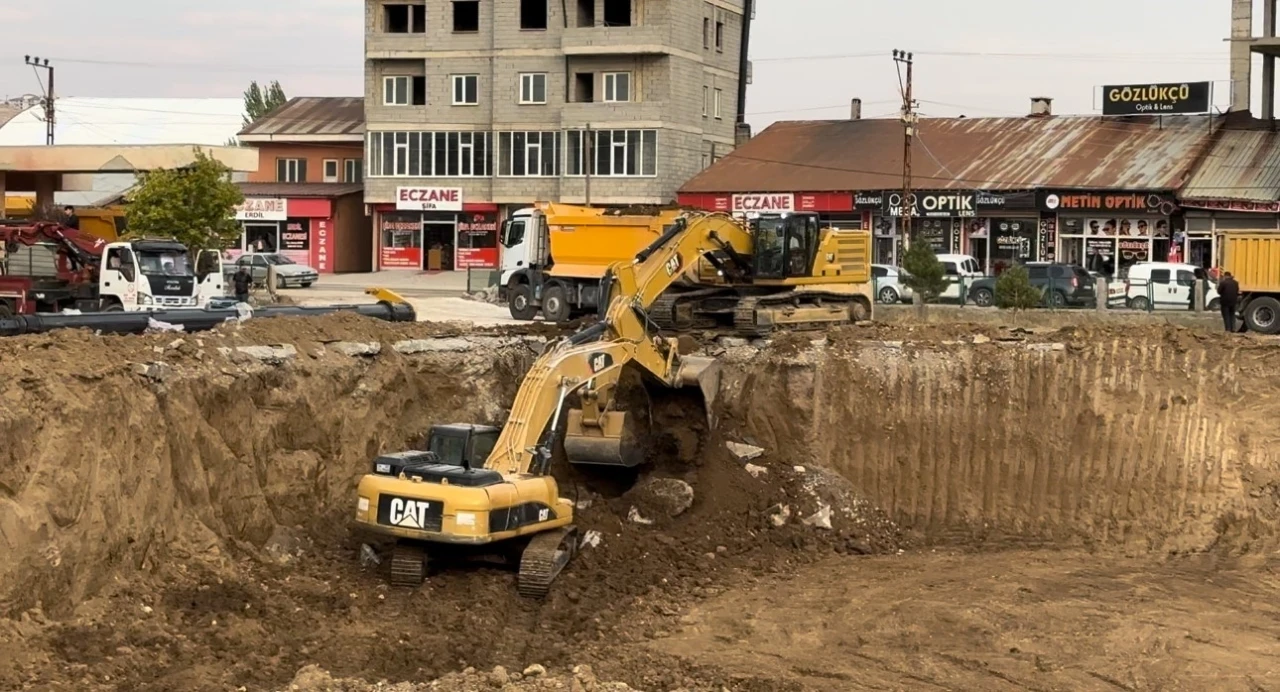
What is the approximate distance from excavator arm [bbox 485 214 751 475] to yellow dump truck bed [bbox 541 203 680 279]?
8768mm

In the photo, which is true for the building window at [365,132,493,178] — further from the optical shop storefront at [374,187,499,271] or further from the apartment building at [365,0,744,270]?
the optical shop storefront at [374,187,499,271]

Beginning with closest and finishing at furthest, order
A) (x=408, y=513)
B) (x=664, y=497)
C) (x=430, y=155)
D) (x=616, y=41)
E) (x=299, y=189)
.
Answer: (x=408, y=513) < (x=664, y=497) < (x=616, y=41) < (x=430, y=155) < (x=299, y=189)

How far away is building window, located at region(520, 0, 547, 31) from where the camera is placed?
57250 mm

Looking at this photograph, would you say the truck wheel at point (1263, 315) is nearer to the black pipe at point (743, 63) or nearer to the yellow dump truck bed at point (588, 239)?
the yellow dump truck bed at point (588, 239)

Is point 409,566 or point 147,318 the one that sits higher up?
point 147,318

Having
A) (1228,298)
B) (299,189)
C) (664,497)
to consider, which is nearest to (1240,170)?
(1228,298)

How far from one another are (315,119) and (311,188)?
219 inches

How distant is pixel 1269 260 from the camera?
1275 inches

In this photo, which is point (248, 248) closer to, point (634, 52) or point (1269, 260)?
point (634, 52)

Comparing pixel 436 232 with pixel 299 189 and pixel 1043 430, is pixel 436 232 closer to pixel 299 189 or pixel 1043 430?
pixel 299 189

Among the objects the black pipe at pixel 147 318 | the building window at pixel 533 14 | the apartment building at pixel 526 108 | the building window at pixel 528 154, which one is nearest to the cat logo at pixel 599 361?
the black pipe at pixel 147 318

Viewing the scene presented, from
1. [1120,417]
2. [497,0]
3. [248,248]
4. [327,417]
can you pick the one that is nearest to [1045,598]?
[1120,417]

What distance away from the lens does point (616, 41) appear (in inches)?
2179

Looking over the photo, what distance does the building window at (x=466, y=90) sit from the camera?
5772cm
